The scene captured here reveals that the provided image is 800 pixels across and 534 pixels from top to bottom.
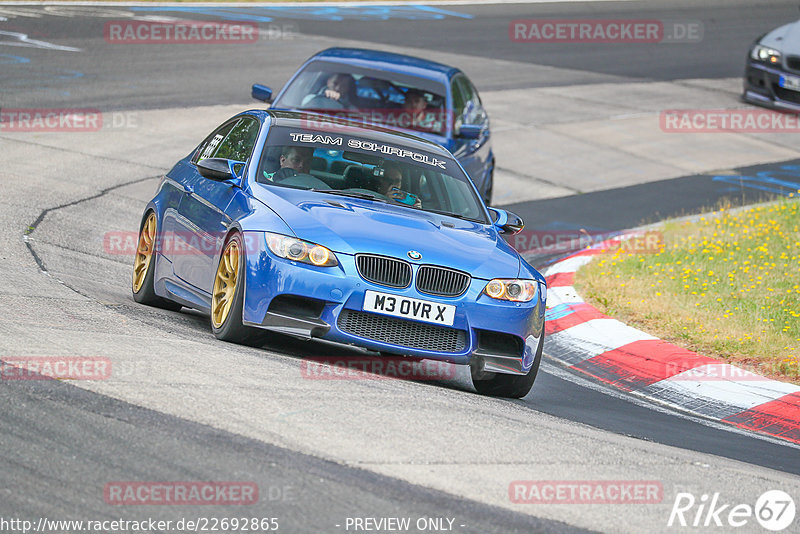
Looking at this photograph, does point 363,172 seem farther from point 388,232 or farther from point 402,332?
point 402,332

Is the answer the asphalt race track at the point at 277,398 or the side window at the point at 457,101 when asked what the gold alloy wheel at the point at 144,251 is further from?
the side window at the point at 457,101

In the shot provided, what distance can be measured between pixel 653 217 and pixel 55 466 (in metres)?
11.4

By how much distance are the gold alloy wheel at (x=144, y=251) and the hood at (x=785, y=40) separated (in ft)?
46.9

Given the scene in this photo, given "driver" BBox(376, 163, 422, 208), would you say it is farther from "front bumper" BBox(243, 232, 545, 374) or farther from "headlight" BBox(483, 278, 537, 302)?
"front bumper" BBox(243, 232, 545, 374)

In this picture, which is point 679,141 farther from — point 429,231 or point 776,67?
point 429,231

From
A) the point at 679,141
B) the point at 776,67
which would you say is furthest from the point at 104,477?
the point at 776,67

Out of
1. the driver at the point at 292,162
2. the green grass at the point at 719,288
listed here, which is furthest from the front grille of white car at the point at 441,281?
the green grass at the point at 719,288

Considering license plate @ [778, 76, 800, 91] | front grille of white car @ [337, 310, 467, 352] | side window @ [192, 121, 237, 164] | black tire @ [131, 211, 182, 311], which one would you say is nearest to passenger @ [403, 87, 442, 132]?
side window @ [192, 121, 237, 164]

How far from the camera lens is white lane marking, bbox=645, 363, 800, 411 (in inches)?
328

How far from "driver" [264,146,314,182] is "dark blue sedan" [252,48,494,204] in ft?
14.2

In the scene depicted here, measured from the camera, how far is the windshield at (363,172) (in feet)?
26.8

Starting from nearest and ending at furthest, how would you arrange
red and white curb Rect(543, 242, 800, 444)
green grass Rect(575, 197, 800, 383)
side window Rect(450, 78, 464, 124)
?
1. red and white curb Rect(543, 242, 800, 444)
2. green grass Rect(575, 197, 800, 383)
3. side window Rect(450, 78, 464, 124)

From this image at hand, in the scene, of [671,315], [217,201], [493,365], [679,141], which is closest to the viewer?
[493,365]

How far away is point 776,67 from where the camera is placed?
2053 cm
